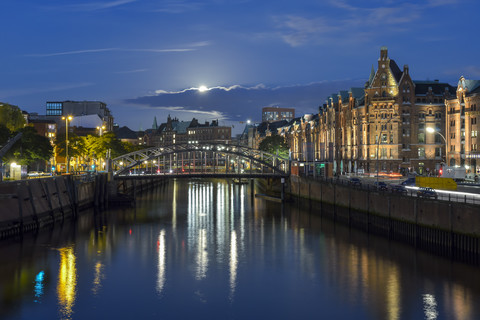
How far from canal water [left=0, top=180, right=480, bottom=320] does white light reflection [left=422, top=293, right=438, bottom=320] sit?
63 mm

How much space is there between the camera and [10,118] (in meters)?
94.0

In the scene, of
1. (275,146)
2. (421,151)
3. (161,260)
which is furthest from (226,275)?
(275,146)

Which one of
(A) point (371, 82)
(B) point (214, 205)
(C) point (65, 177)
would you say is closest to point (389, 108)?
(A) point (371, 82)

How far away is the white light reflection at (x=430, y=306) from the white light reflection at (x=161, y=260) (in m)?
17.5

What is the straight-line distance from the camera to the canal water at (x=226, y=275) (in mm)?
33312

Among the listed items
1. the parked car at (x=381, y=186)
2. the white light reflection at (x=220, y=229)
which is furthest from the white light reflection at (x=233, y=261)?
the parked car at (x=381, y=186)

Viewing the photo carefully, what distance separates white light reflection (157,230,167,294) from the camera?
39097mm

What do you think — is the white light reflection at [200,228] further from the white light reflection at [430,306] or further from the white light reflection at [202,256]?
the white light reflection at [430,306]

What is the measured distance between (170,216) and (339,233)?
26.7 metres

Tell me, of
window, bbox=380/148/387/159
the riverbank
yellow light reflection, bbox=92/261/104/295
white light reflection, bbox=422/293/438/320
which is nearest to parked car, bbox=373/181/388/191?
white light reflection, bbox=422/293/438/320

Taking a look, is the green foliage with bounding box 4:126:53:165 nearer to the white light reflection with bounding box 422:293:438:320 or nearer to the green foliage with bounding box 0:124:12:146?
the green foliage with bounding box 0:124:12:146

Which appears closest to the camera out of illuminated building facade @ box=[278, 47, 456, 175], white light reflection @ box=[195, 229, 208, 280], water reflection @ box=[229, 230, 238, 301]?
water reflection @ box=[229, 230, 238, 301]

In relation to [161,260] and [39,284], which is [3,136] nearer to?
[161,260]

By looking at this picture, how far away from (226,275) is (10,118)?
67585 millimetres
